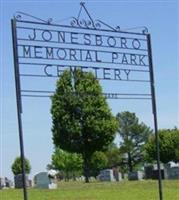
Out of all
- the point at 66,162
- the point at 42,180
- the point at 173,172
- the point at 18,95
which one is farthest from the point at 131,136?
the point at 18,95

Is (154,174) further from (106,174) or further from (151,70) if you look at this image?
(151,70)

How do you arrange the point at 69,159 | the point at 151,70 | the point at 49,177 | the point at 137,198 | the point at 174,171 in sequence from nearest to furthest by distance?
the point at 151,70, the point at 137,198, the point at 49,177, the point at 174,171, the point at 69,159

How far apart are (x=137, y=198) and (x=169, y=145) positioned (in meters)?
44.3

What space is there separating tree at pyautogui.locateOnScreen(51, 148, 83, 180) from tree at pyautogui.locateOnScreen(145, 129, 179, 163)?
18.7 metres

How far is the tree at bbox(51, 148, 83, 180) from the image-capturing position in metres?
85.6

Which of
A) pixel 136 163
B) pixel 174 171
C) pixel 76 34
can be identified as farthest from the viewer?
pixel 136 163

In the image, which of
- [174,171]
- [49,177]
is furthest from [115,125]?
[49,177]

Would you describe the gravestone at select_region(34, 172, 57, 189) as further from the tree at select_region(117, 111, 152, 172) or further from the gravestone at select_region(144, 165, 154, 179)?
the tree at select_region(117, 111, 152, 172)

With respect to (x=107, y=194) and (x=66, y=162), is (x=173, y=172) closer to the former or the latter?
(x=107, y=194)

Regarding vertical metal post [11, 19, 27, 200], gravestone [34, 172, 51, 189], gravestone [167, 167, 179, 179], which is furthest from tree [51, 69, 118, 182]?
vertical metal post [11, 19, 27, 200]

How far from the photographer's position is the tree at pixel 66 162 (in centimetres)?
8556

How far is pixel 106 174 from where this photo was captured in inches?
2008

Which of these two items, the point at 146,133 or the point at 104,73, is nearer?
the point at 104,73

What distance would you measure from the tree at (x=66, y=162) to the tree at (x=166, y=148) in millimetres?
18746
